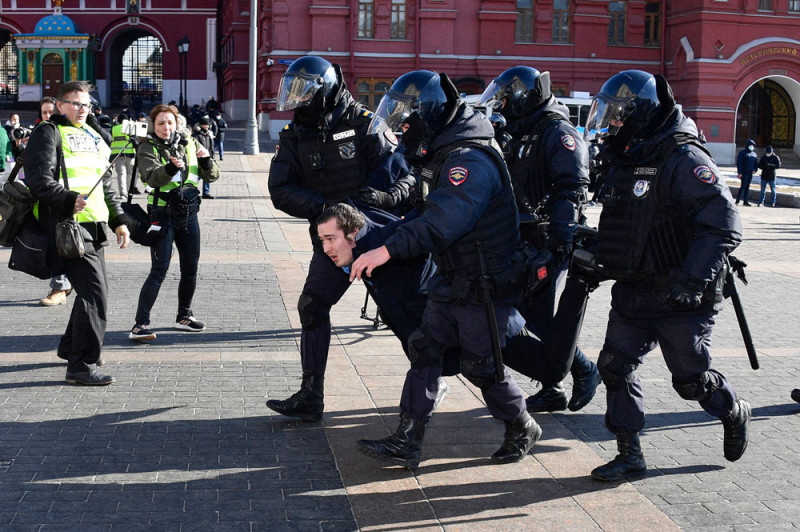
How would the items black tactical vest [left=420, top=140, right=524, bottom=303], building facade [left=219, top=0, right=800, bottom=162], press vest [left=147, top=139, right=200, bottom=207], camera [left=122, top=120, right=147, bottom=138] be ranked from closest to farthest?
1. black tactical vest [left=420, top=140, right=524, bottom=303]
2. camera [left=122, top=120, right=147, bottom=138]
3. press vest [left=147, top=139, right=200, bottom=207]
4. building facade [left=219, top=0, right=800, bottom=162]

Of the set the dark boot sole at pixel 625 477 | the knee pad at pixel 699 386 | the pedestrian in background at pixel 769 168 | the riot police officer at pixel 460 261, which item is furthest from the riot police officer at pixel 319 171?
the pedestrian in background at pixel 769 168

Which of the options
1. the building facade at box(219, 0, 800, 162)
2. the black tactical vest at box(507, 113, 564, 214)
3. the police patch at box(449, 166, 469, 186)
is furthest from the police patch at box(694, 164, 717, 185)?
the building facade at box(219, 0, 800, 162)

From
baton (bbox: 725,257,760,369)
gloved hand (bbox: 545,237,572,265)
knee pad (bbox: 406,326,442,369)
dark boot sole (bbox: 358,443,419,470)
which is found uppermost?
gloved hand (bbox: 545,237,572,265)

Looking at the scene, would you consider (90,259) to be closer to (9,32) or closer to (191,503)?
(191,503)

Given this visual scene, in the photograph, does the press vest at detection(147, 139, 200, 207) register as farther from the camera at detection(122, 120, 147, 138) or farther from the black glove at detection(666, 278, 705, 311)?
the black glove at detection(666, 278, 705, 311)

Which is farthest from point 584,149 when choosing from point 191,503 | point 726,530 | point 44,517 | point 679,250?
point 44,517

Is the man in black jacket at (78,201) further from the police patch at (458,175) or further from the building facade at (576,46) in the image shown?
the building facade at (576,46)

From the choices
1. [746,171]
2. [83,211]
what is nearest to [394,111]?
[83,211]

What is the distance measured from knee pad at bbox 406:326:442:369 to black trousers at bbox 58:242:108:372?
2.49 m

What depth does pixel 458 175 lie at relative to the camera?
173 inches

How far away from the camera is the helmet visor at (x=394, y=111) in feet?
15.3

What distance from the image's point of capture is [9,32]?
53.9m

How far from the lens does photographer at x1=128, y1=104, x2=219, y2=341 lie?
25.0 ft

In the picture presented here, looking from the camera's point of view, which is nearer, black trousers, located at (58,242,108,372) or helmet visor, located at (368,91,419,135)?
helmet visor, located at (368,91,419,135)
